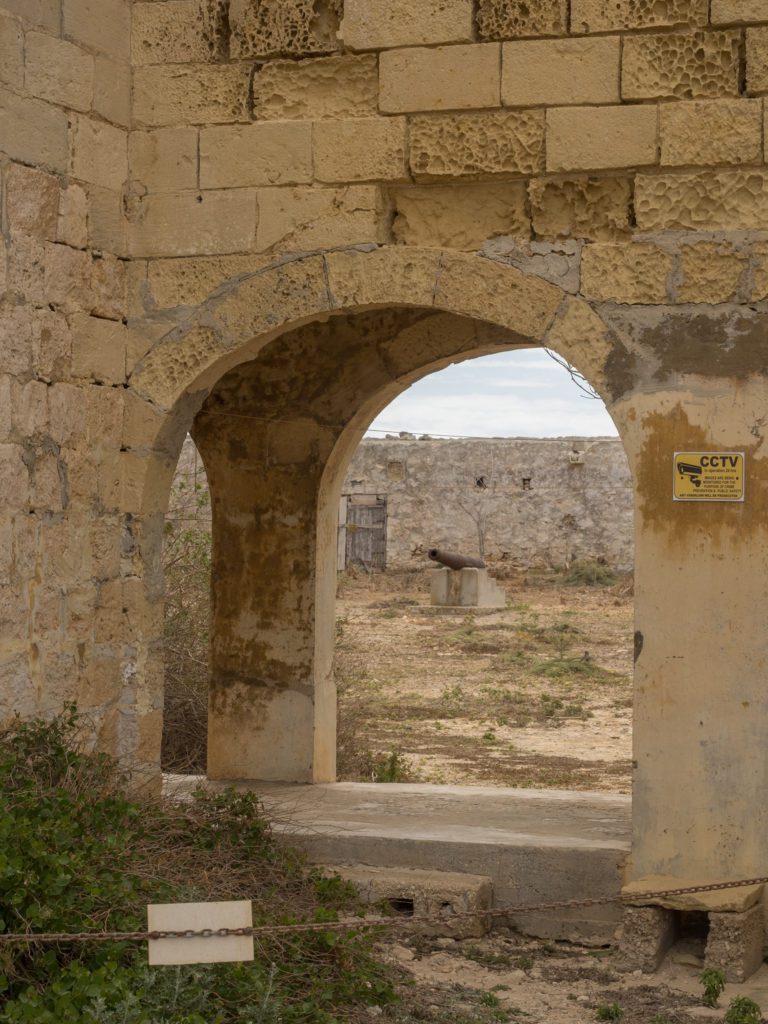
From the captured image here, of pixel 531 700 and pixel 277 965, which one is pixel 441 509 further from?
pixel 277 965

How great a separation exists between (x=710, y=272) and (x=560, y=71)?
1043 mm

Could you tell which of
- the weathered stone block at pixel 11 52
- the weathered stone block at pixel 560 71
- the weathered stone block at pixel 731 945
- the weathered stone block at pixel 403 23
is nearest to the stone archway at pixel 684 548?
the weathered stone block at pixel 731 945

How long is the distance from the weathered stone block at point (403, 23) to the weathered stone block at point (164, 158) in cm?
84

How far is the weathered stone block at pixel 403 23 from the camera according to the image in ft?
18.9

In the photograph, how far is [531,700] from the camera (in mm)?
13039

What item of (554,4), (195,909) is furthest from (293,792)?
(554,4)

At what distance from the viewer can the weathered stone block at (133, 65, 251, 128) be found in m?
6.08

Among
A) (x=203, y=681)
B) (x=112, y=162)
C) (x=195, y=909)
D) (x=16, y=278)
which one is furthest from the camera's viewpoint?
(x=203, y=681)

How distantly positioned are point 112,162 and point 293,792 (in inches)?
135

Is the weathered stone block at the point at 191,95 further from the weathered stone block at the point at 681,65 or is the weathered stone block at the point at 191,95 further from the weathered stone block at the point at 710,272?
the weathered stone block at the point at 710,272

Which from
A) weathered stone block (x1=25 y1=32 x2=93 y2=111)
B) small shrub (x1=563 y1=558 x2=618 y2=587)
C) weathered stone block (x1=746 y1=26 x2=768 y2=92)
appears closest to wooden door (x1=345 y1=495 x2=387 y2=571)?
small shrub (x1=563 y1=558 x2=618 y2=587)

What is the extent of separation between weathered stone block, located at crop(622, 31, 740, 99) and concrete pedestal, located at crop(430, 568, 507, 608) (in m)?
14.3

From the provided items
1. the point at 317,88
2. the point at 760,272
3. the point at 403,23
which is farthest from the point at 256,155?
the point at 760,272

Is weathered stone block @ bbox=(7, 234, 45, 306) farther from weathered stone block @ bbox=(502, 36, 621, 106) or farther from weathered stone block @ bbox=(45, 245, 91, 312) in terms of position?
weathered stone block @ bbox=(502, 36, 621, 106)
